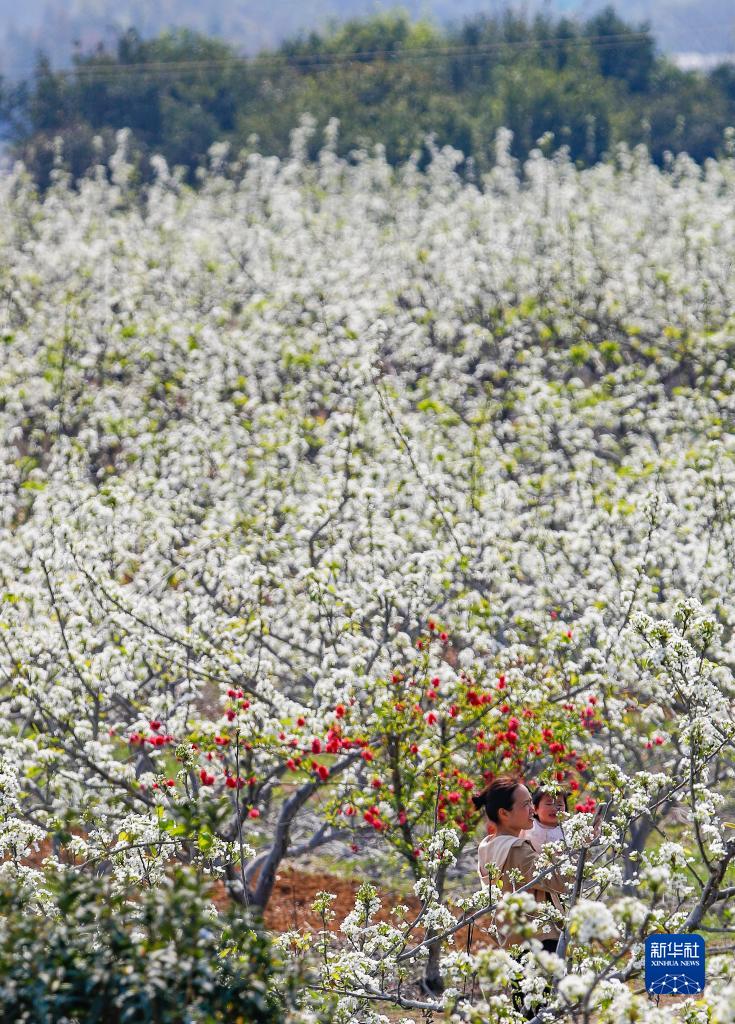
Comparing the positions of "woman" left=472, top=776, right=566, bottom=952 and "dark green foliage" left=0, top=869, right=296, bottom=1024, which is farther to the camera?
"woman" left=472, top=776, right=566, bottom=952

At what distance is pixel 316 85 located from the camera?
4288cm

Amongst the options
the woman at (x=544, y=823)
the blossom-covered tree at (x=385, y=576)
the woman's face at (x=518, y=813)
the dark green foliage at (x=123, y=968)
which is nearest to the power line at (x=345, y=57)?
the blossom-covered tree at (x=385, y=576)

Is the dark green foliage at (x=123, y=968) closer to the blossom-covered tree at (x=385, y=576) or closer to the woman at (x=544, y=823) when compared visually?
the blossom-covered tree at (x=385, y=576)

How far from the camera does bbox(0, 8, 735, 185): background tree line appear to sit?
3778 cm

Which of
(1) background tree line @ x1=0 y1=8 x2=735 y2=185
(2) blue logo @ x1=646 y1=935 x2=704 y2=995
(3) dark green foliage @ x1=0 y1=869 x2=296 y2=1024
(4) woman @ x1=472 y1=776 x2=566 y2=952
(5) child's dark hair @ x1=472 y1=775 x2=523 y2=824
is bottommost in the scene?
(3) dark green foliage @ x1=0 y1=869 x2=296 y2=1024

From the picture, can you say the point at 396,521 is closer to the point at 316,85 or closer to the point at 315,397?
the point at 315,397

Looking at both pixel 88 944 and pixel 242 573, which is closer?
pixel 88 944

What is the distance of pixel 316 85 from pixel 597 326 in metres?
30.2

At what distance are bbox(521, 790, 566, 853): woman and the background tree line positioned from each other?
28.6 m

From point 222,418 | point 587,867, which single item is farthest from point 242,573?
point 587,867

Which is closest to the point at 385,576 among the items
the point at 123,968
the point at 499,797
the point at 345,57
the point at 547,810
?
the point at 547,810

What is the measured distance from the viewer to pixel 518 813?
20.5 ft

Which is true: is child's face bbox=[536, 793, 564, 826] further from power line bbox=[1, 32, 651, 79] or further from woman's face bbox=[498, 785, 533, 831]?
power line bbox=[1, 32, 651, 79]

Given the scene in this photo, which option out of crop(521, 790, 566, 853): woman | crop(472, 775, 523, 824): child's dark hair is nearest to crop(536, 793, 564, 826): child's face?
crop(521, 790, 566, 853): woman
